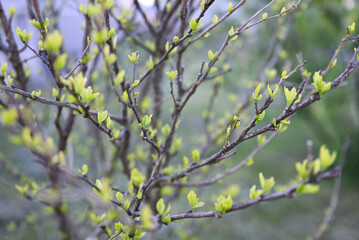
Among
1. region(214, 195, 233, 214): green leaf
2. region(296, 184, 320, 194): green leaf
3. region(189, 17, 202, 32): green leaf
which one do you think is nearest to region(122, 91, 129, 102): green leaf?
region(189, 17, 202, 32): green leaf

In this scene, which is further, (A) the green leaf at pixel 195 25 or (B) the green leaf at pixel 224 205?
(A) the green leaf at pixel 195 25

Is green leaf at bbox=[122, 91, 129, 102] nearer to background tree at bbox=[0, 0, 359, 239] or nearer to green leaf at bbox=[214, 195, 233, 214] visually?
background tree at bbox=[0, 0, 359, 239]

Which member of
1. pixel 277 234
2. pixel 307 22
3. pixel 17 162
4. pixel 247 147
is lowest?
pixel 277 234

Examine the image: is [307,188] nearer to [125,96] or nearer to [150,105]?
[125,96]

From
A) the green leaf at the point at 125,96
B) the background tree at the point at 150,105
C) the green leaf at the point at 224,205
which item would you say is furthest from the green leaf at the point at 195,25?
the green leaf at the point at 224,205

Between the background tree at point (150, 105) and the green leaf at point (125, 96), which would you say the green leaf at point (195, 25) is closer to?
the background tree at point (150, 105)

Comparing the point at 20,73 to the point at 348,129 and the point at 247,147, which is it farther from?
the point at 247,147

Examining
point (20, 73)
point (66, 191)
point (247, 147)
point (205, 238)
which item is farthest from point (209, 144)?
point (247, 147)

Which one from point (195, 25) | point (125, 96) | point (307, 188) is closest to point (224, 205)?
point (307, 188)

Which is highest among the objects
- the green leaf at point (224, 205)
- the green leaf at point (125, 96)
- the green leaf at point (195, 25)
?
the green leaf at point (195, 25)
